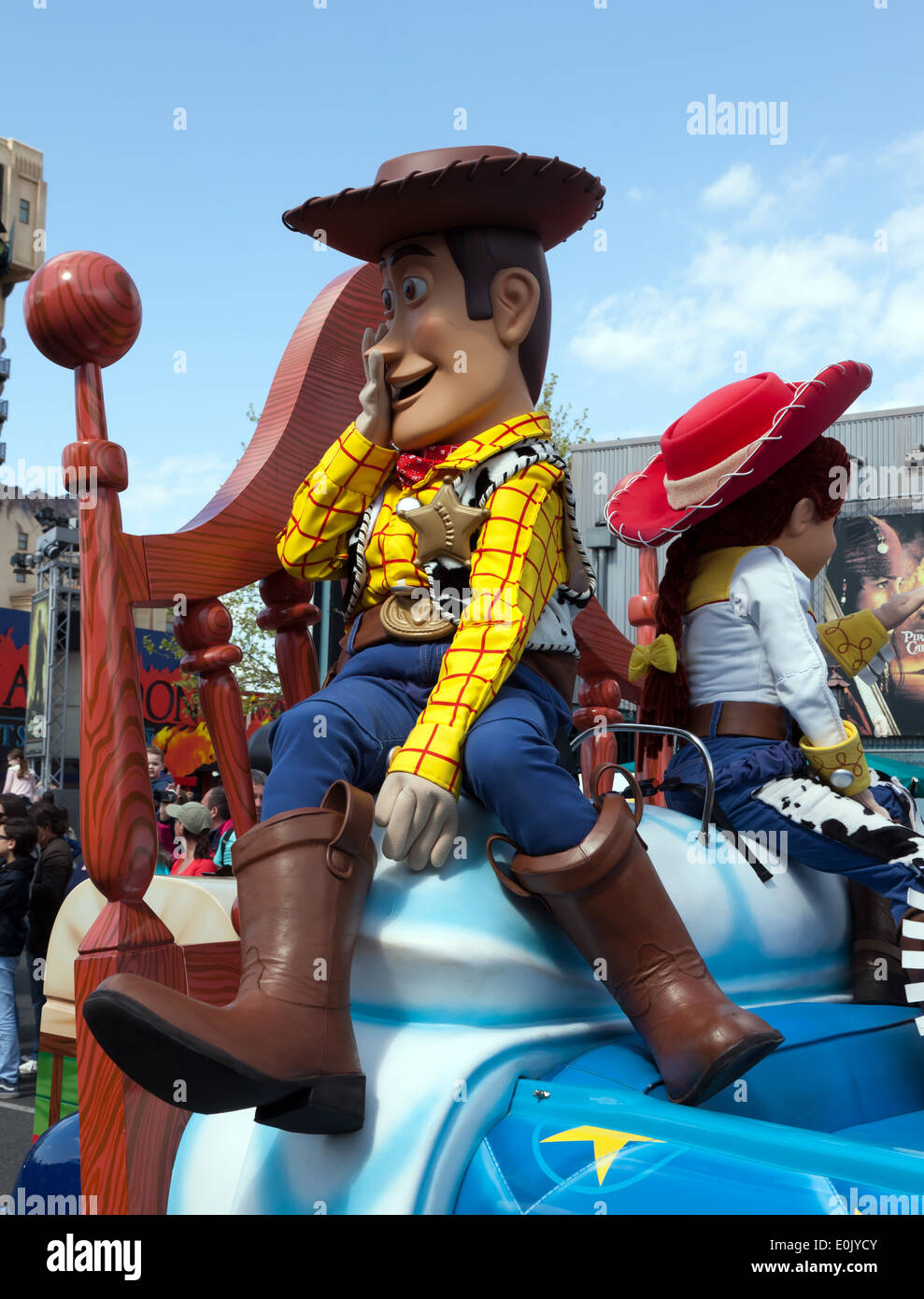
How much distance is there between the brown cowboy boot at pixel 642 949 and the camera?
130 centimetres

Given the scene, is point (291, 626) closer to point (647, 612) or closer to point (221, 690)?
point (221, 690)

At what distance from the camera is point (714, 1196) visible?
1.08m

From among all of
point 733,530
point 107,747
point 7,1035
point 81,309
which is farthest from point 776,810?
point 7,1035

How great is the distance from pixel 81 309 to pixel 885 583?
57.8 ft

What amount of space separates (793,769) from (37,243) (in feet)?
4.97

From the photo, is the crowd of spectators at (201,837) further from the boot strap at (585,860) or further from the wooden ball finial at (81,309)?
the boot strap at (585,860)

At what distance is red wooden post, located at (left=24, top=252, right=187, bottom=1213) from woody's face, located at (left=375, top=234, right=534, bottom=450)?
1.29 feet

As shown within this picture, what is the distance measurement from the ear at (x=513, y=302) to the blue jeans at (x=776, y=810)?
74cm

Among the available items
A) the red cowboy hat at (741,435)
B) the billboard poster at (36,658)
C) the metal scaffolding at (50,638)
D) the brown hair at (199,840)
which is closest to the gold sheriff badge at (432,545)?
the red cowboy hat at (741,435)
